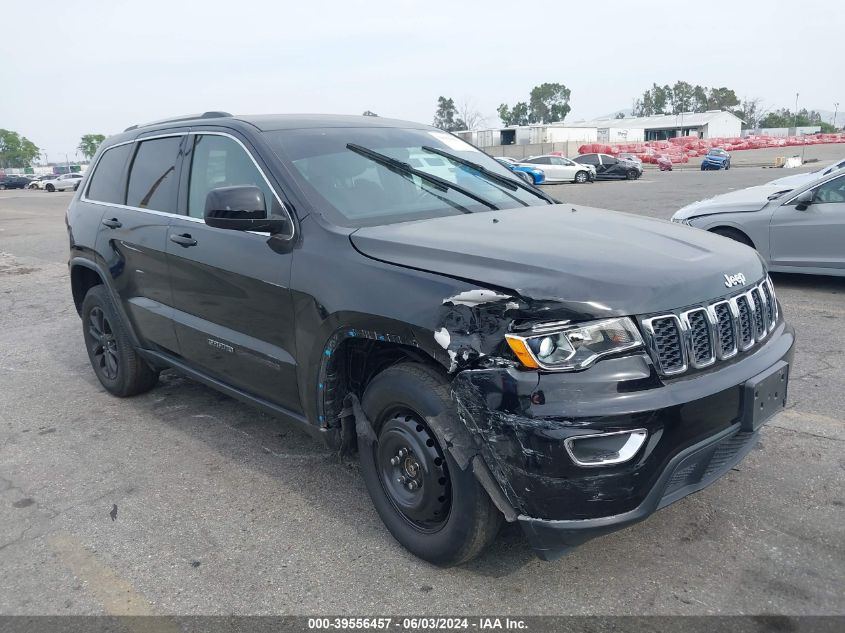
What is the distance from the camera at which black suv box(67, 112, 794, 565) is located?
7.98ft

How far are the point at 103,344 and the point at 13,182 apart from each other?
68.4m

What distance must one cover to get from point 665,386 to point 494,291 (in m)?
0.68

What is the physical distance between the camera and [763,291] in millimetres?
3121

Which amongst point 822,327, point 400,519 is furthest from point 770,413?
point 822,327

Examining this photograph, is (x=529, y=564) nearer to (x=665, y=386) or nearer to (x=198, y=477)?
(x=665, y=386)

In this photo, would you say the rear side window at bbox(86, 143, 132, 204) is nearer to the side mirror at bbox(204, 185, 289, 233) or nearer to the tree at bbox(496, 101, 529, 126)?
the side mirror at bbox(204, 185, 289, 233)

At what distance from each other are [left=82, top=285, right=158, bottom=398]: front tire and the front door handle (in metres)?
1.17

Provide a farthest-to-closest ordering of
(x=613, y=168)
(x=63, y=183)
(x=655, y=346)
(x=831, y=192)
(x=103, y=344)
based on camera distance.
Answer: (x=63, y=183), (x=613, y=168), (x=831, y=192), (x=103, y=344), (x=655, y=346)

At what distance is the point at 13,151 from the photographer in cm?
12150

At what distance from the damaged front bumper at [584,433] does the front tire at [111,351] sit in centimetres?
329

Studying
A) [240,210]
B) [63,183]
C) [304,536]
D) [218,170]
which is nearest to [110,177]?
[218,170]

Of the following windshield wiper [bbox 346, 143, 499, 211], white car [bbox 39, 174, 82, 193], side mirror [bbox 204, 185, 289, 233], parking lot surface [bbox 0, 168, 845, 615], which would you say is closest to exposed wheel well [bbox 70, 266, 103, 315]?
parking lot surface [bbox 0, 168, 845, 615]

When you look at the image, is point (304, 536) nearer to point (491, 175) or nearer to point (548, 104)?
point (491, 175)

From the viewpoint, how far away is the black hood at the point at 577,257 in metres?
2.50
